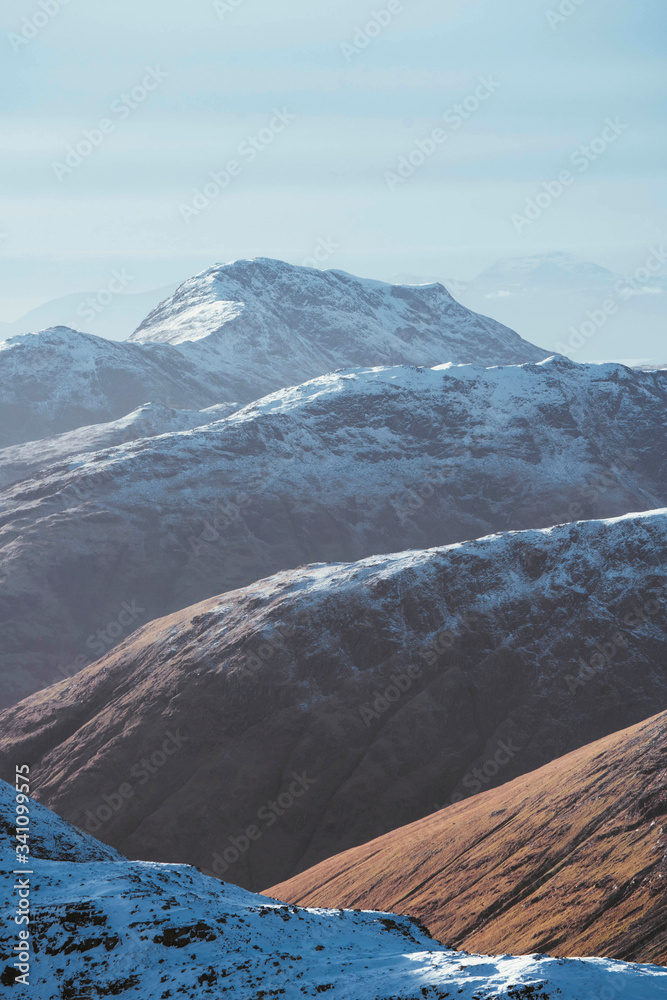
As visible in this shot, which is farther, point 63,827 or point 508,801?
point 508,801

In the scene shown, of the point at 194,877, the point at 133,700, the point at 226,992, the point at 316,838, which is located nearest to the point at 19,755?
the point at 133,700

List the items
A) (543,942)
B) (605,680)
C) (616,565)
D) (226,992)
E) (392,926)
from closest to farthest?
(226,992) → (392,926) → (543,942) → (605,680) → (616,565)

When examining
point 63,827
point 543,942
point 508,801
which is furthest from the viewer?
point 508,801

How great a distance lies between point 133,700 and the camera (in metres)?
129

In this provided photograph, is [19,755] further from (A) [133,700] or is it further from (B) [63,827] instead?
(B) [63,827]

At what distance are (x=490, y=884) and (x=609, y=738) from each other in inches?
901

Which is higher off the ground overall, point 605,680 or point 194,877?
point 194,877
